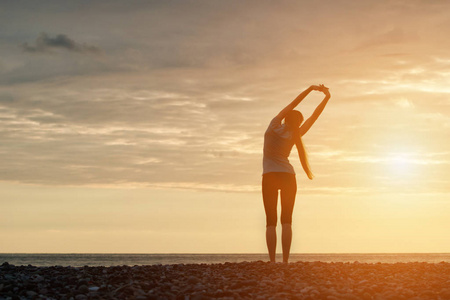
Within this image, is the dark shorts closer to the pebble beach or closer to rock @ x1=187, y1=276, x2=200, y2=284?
the pebble beach

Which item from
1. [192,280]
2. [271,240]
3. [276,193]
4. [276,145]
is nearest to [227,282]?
[192,280]

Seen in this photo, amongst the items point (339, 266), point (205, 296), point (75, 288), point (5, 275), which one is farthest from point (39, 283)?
point (339, 266)

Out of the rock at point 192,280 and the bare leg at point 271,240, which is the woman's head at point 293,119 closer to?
the bare leg at point 271,240

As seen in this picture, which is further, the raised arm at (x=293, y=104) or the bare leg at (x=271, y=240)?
the bare leg at (x=271, y=240)

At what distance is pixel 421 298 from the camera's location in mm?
10555

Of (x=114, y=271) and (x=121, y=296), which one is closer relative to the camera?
(x=121, y=296)

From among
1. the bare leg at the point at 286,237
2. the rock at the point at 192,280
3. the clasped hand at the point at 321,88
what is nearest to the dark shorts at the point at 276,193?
the bare leg at the point at 286,237

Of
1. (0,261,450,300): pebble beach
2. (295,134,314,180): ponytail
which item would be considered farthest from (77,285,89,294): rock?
(295,134,314,180): ponytail

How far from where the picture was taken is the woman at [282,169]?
13.8m

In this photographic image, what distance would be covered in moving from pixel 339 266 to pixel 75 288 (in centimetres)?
657

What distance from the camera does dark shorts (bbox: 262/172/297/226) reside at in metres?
13.8

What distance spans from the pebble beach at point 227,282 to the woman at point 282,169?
99cm

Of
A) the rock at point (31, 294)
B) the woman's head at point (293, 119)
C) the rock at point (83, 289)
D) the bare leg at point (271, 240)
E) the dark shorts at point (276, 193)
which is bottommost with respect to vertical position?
the rock at point (31, 294)

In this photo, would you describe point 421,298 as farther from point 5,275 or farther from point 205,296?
point 5,275
